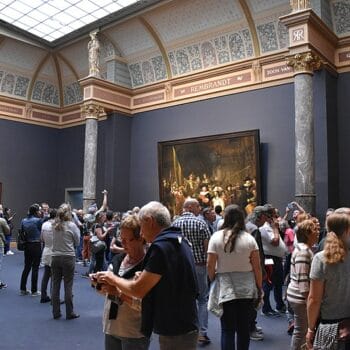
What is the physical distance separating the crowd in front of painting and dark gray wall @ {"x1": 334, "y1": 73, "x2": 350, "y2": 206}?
7.59 feet

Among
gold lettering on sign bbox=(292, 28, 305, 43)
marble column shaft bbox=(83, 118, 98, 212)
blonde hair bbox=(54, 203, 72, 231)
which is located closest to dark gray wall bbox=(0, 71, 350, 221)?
marble column shaft bbox=(83, 118, 98, 212)

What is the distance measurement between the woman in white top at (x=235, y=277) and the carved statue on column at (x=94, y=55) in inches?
462

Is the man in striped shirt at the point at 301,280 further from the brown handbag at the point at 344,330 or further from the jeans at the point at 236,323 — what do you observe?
the brown handbag at the point at 344,330

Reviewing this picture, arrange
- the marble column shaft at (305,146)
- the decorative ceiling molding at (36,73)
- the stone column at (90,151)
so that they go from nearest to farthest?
the marble column shaft at (305,146)
the stone column at (90,151)
the decorative ceiling molding at (36,73)

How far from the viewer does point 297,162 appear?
393 inches

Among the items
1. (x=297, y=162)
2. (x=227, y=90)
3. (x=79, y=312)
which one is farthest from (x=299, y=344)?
(x=227, y=90)

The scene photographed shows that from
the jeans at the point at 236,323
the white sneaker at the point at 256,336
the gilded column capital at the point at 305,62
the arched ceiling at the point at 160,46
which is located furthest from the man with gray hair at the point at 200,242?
the arched ceiling at the point at 160,46

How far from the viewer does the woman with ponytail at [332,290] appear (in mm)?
2838

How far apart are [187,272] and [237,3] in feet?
38.0

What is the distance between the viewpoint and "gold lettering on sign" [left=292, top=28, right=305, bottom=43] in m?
9.86

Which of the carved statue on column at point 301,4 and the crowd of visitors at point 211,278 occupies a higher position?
the carved statue on column at point 301,4

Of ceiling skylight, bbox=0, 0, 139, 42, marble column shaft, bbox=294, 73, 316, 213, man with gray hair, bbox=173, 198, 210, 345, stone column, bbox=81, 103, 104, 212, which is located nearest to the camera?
man with gray hair, bbox=173, 198, 210, 345

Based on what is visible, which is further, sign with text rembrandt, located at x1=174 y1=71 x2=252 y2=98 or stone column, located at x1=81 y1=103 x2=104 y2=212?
stone column, located at x1=81 y1=103 x2=104 y2=212

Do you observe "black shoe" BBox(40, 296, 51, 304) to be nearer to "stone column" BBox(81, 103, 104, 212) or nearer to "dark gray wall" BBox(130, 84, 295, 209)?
"dark gray wall" BBox(130, 84, 295, 209)
